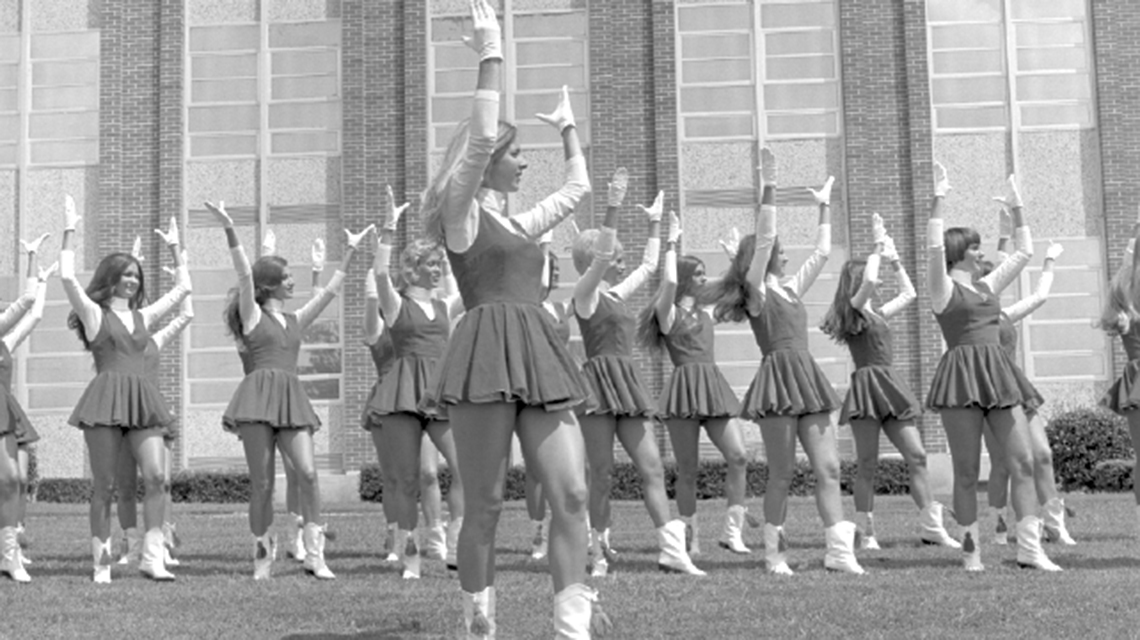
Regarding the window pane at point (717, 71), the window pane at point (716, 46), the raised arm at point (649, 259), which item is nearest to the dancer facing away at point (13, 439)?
the raised arm at point (649, 259)

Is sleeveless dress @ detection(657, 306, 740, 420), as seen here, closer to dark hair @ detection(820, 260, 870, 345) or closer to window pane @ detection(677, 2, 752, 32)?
dark hair @ detection(820, 260, 870, 345)

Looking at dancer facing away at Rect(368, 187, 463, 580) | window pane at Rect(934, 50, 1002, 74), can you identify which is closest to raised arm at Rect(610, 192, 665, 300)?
dancer facing away at Rect(368, 187, 463, 580)

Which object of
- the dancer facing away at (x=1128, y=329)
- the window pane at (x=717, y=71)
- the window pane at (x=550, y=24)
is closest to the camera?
the dancer facing away at (x=1128, y=329)

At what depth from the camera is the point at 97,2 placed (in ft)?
85.3

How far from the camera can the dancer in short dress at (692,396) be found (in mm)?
Answer: 10859

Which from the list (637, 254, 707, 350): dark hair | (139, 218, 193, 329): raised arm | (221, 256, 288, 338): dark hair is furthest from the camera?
(637, 254, 707, 350): dark hair

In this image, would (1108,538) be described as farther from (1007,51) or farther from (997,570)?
(1007,51)

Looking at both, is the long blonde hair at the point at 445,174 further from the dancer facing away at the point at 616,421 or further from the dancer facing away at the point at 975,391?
the dancer facing away at the point at 975,391

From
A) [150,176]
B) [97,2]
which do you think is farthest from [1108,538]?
[97,2]

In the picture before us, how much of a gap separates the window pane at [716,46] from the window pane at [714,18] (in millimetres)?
153

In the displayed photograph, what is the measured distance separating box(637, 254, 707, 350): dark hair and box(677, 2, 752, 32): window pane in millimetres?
14283

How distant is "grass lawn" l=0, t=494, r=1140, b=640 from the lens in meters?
6.83

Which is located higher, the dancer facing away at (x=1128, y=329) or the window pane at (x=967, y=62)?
the window pane at (x=967, y=62)

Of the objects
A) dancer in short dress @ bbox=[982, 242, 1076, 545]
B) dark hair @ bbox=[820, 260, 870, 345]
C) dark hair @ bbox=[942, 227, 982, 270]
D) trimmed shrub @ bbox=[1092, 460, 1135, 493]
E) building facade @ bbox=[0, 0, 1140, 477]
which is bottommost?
trimmed shrub @ bbox=[1092, 460, 1135, 493]
